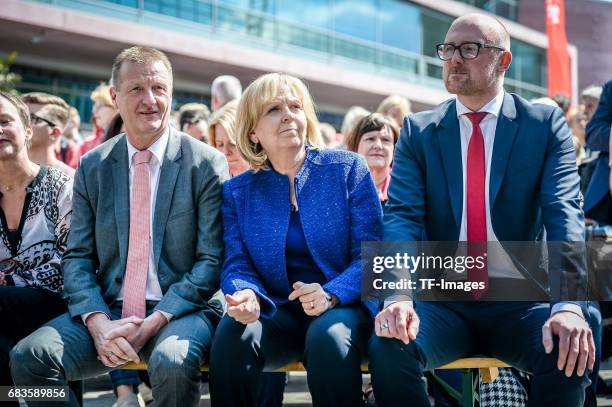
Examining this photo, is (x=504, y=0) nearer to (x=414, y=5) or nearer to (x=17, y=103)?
(x=414, y=5)

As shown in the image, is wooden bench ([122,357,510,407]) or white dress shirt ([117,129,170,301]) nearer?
wooden bench ([122,357,510,407])

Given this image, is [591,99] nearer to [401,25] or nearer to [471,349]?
[471,349]

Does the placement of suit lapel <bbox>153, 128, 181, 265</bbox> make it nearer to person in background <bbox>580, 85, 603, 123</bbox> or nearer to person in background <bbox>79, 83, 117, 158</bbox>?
person in background <bbox>79, 83, 117, 158</bbox>

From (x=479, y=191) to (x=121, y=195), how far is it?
1638 mm

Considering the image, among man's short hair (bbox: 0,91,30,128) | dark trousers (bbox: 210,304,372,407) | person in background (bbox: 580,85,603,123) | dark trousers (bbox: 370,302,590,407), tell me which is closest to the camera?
dark trousers (bbox: 370,302,590,407)

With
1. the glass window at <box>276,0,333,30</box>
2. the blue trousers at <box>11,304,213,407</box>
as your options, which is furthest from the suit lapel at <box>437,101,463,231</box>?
the glass window at <box>276,0,333,30</box>

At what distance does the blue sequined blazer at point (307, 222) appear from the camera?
3.07 meters

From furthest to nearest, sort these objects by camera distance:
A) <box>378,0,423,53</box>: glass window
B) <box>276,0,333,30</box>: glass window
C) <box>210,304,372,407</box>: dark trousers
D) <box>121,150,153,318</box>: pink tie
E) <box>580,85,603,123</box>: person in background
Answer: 1. <box>378,0,423,53</box>: glass window
2. <box>276,0,333,30</box>: glass window
3. <box>580,85,603,123</box>: person in background
4. <box>121,150,153,318</box>: pink tie
5. <box>210,304,372,407</box>: dark trousers

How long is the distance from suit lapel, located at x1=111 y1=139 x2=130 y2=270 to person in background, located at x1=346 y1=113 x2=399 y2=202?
67.9 inches

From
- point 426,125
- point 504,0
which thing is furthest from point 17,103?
point 504,0

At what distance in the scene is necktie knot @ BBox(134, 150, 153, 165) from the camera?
3273 millimetres

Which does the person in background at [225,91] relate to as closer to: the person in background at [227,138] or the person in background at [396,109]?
the person in background at [227,138]

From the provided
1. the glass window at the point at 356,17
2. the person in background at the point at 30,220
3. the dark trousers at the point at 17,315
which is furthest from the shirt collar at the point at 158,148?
the glass window at the point at 356,17

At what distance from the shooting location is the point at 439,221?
2.99 metres
